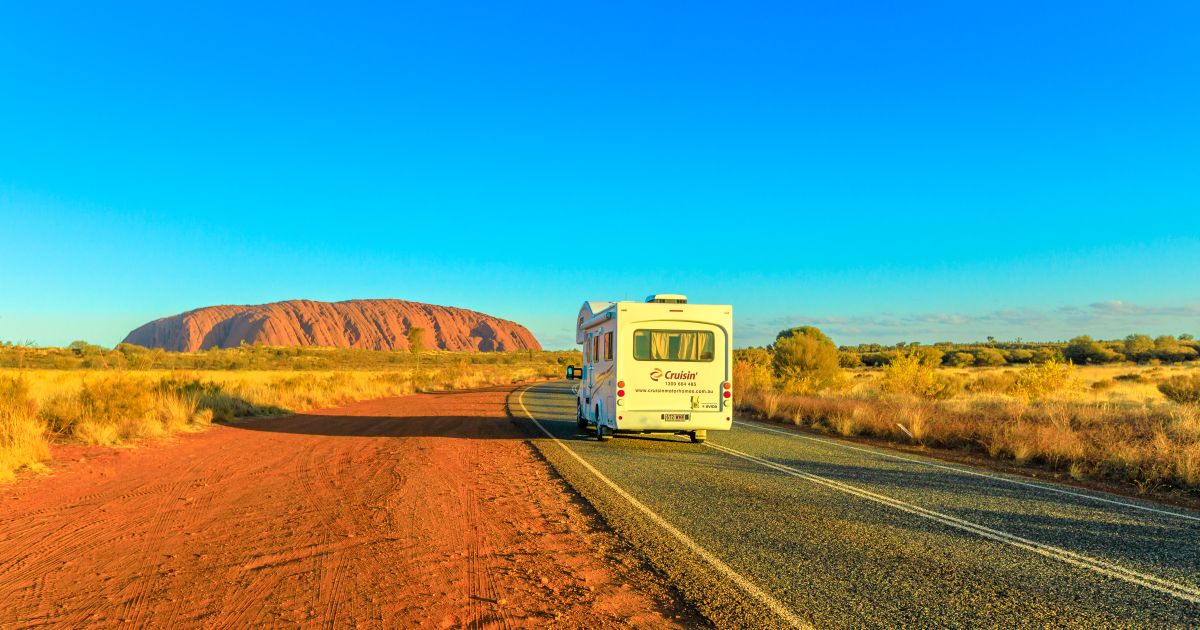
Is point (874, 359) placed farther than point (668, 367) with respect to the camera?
Yes

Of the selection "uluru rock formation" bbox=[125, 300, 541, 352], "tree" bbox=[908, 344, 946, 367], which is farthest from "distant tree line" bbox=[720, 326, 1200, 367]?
"uluru rock formation" bbox=[125, 300, 541, 352]

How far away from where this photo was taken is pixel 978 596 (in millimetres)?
4715

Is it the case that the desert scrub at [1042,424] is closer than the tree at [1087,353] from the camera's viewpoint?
Yes

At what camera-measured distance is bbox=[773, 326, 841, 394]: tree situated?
30.7 m

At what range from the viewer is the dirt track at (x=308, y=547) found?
14.6ft

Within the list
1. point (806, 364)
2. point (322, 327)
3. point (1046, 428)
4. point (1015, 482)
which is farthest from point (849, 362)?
point (322, 327)

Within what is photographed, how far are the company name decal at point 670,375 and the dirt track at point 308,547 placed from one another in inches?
139

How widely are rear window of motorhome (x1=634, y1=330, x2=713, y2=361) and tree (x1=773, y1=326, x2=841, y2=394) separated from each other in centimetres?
1769

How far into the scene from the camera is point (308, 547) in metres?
5.99

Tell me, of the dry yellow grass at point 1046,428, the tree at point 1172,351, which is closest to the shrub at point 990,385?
the dry yellow grass at point 1046,428

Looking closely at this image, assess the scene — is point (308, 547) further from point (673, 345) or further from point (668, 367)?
point (673, 345)

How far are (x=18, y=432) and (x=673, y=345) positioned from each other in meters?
11.3

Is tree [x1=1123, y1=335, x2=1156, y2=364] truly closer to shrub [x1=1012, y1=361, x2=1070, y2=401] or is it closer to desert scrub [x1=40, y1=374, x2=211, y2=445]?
shrub [x1=1012, y1=361, x2=1070, y2=401]

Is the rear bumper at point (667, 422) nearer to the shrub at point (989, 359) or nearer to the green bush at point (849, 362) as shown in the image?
the green bush at point (849, 362)
